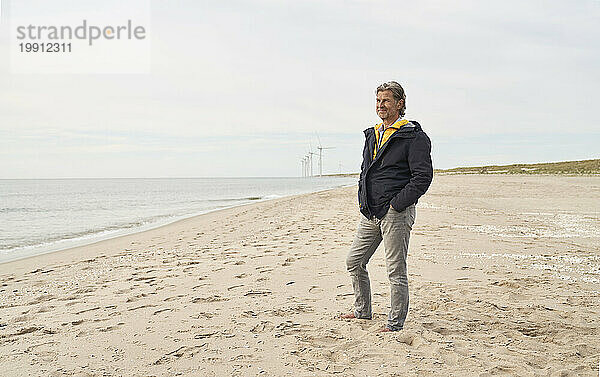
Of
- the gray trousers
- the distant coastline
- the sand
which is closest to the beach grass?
the distant coastline

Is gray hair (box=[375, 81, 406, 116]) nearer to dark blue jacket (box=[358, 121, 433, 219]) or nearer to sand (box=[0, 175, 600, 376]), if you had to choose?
dark blue jacket (box=[358, 121, 433, 219])

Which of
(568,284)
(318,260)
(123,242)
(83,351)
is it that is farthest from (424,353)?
(123,242)

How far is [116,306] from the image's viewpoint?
18.9 feet

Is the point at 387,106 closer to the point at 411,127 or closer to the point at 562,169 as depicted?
the point at 411,127

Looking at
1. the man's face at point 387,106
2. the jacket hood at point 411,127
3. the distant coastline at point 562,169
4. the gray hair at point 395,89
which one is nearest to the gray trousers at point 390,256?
the jacket hood at point 411,127

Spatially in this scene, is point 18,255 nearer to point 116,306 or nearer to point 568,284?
point 116,306

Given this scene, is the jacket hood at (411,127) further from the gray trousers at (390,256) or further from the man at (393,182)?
the gray trousers at (390,256)

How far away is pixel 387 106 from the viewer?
14.2 feet

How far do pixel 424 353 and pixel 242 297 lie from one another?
2.54 meters

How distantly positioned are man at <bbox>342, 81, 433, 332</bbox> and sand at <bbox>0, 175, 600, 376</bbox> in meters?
0.65

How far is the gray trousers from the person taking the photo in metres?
4.30

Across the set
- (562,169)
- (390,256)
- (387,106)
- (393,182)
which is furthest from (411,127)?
(562,169)

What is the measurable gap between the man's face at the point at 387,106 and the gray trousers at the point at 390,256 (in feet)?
2.75

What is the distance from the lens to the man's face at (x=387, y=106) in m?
4.31
